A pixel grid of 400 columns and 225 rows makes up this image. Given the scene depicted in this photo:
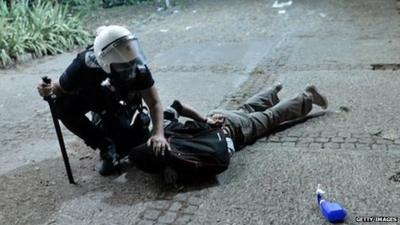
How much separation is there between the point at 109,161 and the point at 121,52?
910mm

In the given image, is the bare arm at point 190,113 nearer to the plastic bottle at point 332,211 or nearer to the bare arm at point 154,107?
the bare arm at point 154,107

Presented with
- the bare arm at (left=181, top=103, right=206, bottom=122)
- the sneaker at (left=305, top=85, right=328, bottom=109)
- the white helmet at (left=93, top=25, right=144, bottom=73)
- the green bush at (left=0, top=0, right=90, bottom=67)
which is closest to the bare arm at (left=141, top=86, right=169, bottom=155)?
the white helmet at (left=93, top=25, right=144, bottom=73)

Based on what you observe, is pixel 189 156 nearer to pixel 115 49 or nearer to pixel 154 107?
pixel 154 107

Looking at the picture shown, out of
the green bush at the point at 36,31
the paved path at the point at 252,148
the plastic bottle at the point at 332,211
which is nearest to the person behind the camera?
the plastic bottle at the point at 332,211

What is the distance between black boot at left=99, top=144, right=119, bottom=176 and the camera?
11.9ft

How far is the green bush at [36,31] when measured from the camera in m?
7.78

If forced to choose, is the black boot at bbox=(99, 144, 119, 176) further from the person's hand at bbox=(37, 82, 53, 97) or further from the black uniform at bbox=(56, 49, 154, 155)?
the person's hand at bbox=(37, 82, 53, 97)

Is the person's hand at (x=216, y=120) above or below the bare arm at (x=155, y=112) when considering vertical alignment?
below

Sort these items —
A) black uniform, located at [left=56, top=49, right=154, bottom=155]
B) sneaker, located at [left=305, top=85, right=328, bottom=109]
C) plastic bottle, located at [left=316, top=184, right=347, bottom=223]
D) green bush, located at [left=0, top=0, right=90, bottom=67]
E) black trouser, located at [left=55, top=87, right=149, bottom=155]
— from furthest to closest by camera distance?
green bush, located at [left=0, top=0, right=90, bottom=67]
sneaker, located at [left=305, top=85, right=328, bottom=109]
black trouser, located at [left=55, top=87, right=149, bottom=155]
black uniform, located at [left=56, top=49, right=154, bottom=155]
plastic bottle, located at [left=316, top=184, right=347, bottom=223]

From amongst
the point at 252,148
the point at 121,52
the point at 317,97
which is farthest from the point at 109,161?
the point at 317,97

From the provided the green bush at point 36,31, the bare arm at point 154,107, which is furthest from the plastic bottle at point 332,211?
the green bush at point 36,31

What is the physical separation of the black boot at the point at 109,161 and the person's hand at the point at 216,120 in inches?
27.8

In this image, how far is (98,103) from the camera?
11.6 ft

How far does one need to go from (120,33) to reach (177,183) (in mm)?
1028
